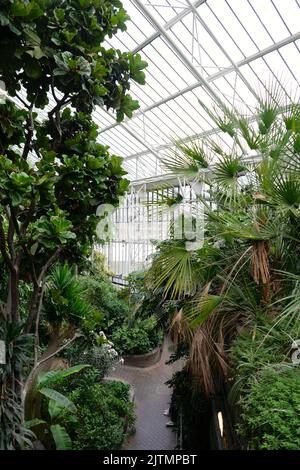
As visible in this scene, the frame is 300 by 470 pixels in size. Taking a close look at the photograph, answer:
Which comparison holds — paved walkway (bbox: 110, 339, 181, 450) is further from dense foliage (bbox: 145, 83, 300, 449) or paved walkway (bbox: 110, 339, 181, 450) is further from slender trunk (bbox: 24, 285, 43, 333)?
slender trunk (bbox: 24, 285, 43, 333)

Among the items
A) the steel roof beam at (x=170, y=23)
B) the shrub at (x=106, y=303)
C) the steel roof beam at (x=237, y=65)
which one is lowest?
the shrub at (x=106, y=303)

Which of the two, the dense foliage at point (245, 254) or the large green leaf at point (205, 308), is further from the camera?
the large green leaf at point (205, 308)

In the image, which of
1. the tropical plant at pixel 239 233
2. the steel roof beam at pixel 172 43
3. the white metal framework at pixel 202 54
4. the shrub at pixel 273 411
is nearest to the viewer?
the shrub at pixel 273 411

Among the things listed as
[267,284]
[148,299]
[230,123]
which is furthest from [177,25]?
[267,284]

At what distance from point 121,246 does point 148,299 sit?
1029cm

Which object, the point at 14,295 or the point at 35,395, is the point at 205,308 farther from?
the point at 35,395

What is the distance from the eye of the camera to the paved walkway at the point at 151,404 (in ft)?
16.4

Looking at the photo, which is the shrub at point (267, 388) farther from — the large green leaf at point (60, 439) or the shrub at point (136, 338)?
the shrub at point (136, 338)

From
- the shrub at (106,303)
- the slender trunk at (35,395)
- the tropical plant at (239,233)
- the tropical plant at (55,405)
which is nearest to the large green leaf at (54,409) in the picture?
the tropical plant at (55,405)

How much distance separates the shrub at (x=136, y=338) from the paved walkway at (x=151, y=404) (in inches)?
17.6

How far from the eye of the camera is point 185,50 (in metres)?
7.61

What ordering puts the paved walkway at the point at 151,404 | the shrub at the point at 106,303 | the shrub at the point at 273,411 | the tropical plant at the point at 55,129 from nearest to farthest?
the shrub at the point at 273,411
the tropical plant at the point at 55,129
the paved walkway at the point at 151,404
the shrub at the point at 106,303

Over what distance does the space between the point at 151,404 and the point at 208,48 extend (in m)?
7.52

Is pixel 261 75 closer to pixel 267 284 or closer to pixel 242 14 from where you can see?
pixel 242 14
